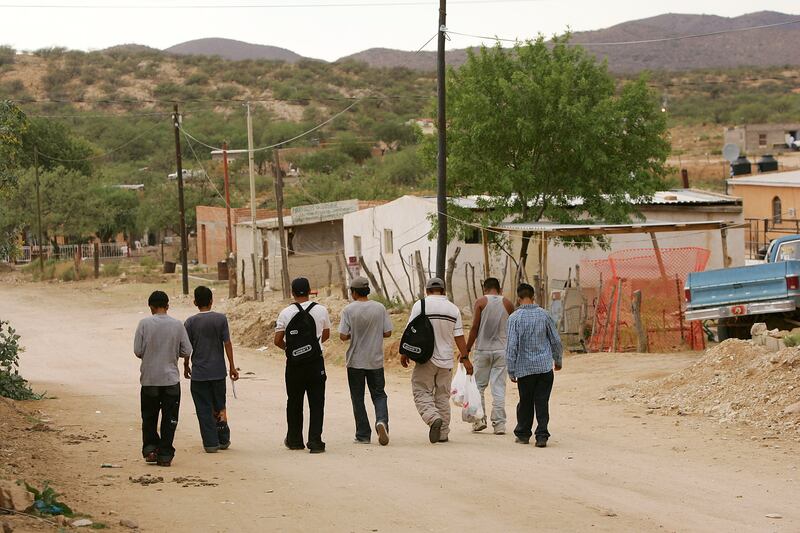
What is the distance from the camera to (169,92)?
124438 millimetres

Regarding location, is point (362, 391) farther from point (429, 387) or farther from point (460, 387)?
point (460, 387)

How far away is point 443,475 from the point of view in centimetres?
985

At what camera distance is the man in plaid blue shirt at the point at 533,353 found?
38.7 ft

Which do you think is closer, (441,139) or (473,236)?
(441,139)

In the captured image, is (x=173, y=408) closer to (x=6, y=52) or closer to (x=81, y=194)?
(x=81, y=194)

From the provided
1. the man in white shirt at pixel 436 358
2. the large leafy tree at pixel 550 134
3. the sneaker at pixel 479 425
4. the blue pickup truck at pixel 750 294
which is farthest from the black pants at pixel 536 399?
the large leafy tree at pixel 550 134

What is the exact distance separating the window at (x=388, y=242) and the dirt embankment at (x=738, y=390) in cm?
1920

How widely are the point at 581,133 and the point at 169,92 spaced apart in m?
104

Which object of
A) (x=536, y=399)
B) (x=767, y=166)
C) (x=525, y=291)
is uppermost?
(x=767, y=166)

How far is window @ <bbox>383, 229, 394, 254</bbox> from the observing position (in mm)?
35719

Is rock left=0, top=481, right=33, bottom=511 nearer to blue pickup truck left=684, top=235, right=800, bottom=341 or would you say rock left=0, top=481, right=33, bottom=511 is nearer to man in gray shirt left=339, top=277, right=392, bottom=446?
man in gray shirt left=339, top=277, right=392, bottom=446

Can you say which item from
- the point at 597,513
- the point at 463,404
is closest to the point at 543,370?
the point at 463,404

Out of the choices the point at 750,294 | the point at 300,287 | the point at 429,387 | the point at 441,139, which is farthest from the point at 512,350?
the point at 441,139

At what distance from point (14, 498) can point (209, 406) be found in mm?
3864
